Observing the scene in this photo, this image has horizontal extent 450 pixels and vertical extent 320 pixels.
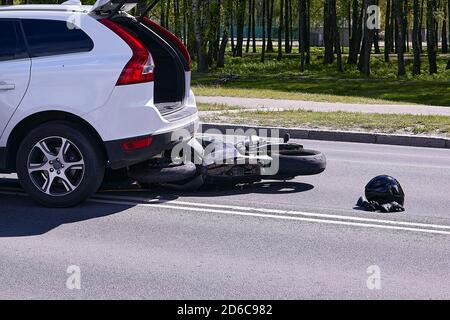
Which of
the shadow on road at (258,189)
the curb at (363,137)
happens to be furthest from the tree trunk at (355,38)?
the shadow on road at (258,189)

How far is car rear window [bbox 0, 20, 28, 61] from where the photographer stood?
8.29 meters

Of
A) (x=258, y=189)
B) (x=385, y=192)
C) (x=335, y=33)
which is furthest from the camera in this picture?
(x=335, y=33)

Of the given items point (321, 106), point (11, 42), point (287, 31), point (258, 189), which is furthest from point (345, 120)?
point (287, 31)

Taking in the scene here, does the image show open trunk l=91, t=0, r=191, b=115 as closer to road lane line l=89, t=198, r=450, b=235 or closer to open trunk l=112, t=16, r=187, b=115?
open trunk l=112, t=16, r=187, b=115

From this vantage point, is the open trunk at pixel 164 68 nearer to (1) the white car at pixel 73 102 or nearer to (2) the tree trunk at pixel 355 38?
(1) the white car at pixel 73 102

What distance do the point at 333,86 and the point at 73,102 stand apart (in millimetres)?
26131

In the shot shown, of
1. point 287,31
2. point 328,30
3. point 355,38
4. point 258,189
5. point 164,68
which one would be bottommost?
point 258,189

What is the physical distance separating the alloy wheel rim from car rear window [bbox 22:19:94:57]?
2.78 feet

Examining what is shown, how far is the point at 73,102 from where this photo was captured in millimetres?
8000

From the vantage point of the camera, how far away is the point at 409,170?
1135 cm

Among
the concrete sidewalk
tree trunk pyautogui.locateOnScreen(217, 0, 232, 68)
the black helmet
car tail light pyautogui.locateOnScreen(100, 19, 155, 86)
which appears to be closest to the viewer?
car tail light pyautogui.locateOnScreen(100, 19, 155, 86)

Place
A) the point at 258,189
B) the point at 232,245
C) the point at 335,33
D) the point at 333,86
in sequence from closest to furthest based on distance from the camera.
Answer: the point at 232,245 → the point at 258,189 → the point at 333,86 → the point at 335,33
